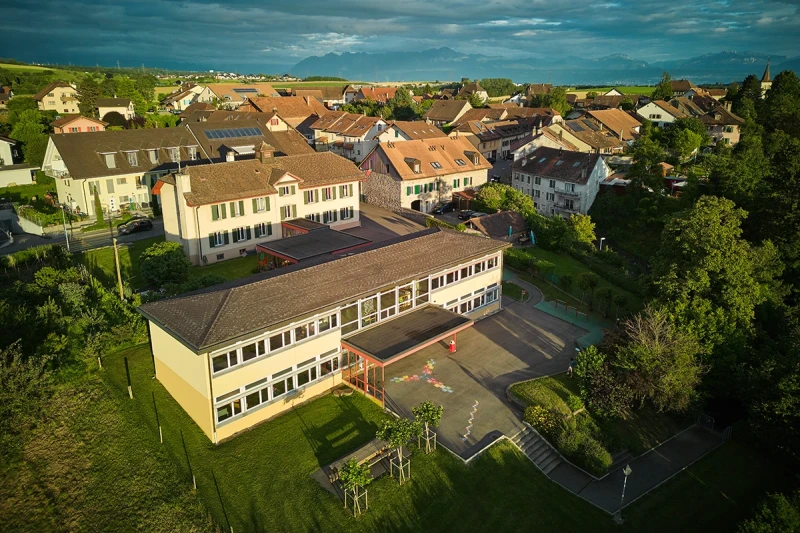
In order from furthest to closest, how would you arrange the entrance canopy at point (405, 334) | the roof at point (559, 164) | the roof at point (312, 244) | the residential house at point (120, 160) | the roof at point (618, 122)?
1. the roof at point (618, 122)
2. the roof at point (559, 164)
3. the residential house at point (120, 160)
4. the roof at point (312, 244)
5. the entrance canopy at point (405, 334)

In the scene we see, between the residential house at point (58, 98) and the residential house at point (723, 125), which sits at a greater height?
the residential house at point (58, 98)

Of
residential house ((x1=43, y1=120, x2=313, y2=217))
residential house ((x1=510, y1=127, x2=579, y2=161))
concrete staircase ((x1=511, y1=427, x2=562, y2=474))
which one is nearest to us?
concrete staircase ((x1=511, y1=427, x2=562, y2=474))

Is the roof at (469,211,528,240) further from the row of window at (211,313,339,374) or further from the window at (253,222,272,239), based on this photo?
the row of window at (211,313,339,374)

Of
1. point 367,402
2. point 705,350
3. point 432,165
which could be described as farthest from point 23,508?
point 432,165

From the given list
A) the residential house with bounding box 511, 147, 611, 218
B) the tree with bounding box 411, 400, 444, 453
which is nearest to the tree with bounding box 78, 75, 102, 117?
the residential house with bounding box 511, 147, 611, 218

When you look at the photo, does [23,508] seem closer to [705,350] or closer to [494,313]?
[494,313]

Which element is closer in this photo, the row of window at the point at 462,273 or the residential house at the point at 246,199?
the row of window at the point at 462,273

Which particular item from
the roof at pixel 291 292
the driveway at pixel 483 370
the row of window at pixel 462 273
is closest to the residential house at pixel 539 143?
the driveway at pixel 483 370

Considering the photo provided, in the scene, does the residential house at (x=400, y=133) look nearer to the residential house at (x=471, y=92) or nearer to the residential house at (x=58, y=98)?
the residential house at (x=58, y=98)
